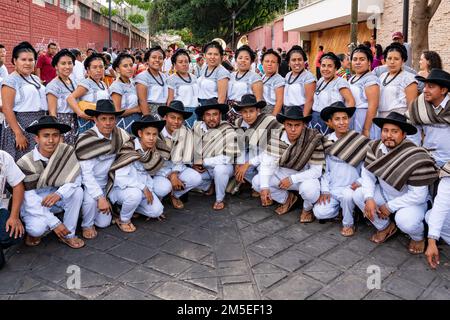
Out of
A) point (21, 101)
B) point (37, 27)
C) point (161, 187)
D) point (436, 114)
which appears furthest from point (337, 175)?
point (37, 27)

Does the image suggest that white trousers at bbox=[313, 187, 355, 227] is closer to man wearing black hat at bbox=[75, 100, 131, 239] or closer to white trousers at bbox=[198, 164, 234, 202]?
white trousers at bbox=[198, 164, 234, 202]

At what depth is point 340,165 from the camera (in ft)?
15.2

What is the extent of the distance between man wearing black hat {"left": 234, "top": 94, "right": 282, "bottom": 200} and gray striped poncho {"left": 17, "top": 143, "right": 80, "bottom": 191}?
1.99 metres

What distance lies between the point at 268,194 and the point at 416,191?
1.60m

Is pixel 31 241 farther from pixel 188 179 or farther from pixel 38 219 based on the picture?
pixel 188 179

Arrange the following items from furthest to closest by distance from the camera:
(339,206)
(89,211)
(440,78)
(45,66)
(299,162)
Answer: (45,66)
(299,162)
(339,206)
(89,211)
(440,78)

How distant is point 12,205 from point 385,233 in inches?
137

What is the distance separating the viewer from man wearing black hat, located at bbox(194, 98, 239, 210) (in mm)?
5168

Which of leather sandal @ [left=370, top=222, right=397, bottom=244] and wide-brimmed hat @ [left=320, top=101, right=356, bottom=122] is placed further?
wide-brimmed hat @ [left=320, top=101, right=356, bottom=122]

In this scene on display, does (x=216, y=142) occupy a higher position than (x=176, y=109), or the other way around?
(x=176, y=109)

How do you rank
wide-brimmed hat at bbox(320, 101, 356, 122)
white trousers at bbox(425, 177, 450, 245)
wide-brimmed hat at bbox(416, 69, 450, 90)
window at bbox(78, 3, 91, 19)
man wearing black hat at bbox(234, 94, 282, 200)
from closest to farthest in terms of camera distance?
1. white trousers at bbox(425, 177, 450, 245)
2. wide-brimmed hat at bbox(416, 69, 450, 90)
3. wide-brimmed hat at bbox(320, 101, 356, 122)
4. man wearing black hat at bbox(234, 94, 282, 200)
5. window at bbox(78, 3, 91, 19)

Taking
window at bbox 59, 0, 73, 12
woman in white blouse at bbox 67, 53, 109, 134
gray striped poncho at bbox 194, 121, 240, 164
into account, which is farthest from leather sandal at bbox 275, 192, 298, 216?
window at bbox 59, 0, 73, 12

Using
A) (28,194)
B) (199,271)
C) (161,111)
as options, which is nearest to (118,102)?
(161,111)

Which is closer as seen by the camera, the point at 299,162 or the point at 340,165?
the point at 340,165
